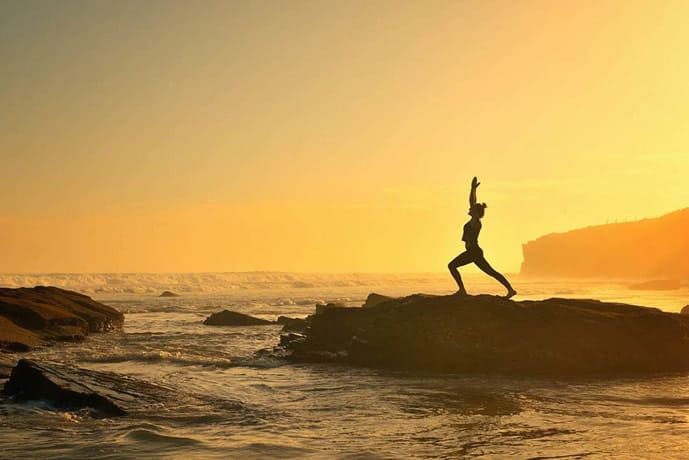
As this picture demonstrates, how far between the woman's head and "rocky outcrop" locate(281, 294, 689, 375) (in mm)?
1937

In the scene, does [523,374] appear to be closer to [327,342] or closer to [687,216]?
[327,342]

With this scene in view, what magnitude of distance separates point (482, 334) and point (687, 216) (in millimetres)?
147971

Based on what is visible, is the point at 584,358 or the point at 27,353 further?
the point at 27,353

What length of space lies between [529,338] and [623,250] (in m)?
170

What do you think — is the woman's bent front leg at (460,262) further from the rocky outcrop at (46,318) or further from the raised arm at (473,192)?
the rocky outcrop at (46,318)

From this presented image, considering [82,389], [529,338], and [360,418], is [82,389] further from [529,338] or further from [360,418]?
[529,338]

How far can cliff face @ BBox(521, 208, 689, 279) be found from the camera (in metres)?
138

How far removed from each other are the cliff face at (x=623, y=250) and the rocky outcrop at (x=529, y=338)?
121 meters

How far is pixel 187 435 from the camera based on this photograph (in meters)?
8.27

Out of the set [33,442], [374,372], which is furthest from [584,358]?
[33,442]

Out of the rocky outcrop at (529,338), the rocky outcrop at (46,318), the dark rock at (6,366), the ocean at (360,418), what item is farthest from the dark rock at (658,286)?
the dark rock at (6,366)

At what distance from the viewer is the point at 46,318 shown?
24.1 metres

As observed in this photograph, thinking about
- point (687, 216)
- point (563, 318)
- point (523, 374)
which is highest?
point (687, 216)

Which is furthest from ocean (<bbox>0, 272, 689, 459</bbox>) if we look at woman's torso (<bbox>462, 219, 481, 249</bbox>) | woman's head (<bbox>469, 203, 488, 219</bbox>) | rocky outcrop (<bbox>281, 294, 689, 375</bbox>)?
woman's head (<bbox>469, 203, 488, 219</bbox>)
